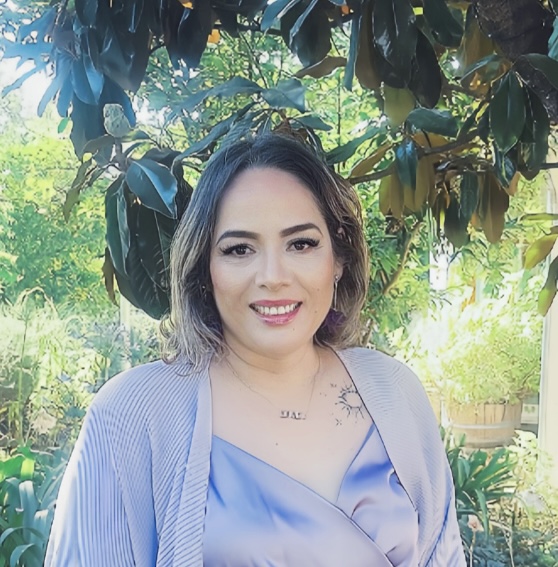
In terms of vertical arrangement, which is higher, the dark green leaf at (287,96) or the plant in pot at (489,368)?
the dark green leaf at (287,96)

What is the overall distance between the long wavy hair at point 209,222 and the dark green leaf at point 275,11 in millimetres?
156

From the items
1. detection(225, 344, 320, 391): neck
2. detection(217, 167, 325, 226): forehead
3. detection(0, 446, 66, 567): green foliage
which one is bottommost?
detection(0, 446, 66, 567): green foliage

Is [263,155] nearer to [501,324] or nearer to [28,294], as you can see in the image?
[28,294]

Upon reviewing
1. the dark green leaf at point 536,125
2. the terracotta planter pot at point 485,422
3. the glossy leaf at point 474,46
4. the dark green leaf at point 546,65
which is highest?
the glossy leaf at point 474,46

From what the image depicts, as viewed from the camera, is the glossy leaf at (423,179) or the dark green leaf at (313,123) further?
the glossy leaf at (423,179)

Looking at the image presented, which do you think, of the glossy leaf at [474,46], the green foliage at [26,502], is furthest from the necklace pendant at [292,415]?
the green foliage at [26,502]

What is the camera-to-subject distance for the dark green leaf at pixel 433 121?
3.94 ft

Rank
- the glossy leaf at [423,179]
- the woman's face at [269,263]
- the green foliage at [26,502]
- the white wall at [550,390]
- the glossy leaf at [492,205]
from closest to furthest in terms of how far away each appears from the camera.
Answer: the woman's face at [269,263], the glossy leaf at [423,179], the glossy leaf at [492,205], the green foliage at [26,502], the white wall at [550,390]

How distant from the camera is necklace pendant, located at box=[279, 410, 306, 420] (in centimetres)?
100

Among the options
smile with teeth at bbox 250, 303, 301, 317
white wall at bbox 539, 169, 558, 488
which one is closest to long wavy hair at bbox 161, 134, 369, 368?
smile with teeth at bbox 250, 303, 301, 317

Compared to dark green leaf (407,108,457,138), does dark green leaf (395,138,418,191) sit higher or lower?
lower

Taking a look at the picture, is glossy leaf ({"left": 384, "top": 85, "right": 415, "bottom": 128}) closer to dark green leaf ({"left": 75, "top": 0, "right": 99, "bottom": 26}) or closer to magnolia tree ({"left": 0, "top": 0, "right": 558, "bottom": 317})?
magnolia tree ({"left": 0, "top": 0, "right": 558, "bottom": 317})

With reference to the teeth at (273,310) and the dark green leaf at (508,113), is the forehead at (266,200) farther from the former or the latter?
the dark green leaf at (508,113)

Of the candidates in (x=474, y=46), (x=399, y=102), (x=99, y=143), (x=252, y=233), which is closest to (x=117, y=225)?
(x=99, y=143)
